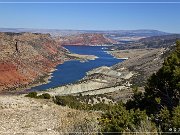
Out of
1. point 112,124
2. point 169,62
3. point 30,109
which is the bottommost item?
point 30,109

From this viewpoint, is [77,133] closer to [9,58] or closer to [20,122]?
[20,122]

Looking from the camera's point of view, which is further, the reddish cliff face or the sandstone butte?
the reddish cliff face

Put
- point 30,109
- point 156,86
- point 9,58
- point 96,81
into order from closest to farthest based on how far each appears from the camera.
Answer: point 156,86, point 30,109, point 96,81, point 9,58

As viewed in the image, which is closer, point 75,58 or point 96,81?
point 96,81

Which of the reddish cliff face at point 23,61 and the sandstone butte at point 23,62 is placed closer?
the sandstone butte at point 23,62

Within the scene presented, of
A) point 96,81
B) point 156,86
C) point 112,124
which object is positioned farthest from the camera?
point 96,81

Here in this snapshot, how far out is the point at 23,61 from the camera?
411 feet

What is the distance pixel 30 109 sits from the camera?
23.5 m

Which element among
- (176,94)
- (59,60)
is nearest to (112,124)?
(176,94)

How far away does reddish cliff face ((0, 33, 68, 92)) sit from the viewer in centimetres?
10500

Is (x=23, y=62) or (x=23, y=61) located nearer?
(x=23, y=62)

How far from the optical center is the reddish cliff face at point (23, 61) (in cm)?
10500

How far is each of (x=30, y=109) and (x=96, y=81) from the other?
77729 millimetres

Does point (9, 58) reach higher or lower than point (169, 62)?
lower
